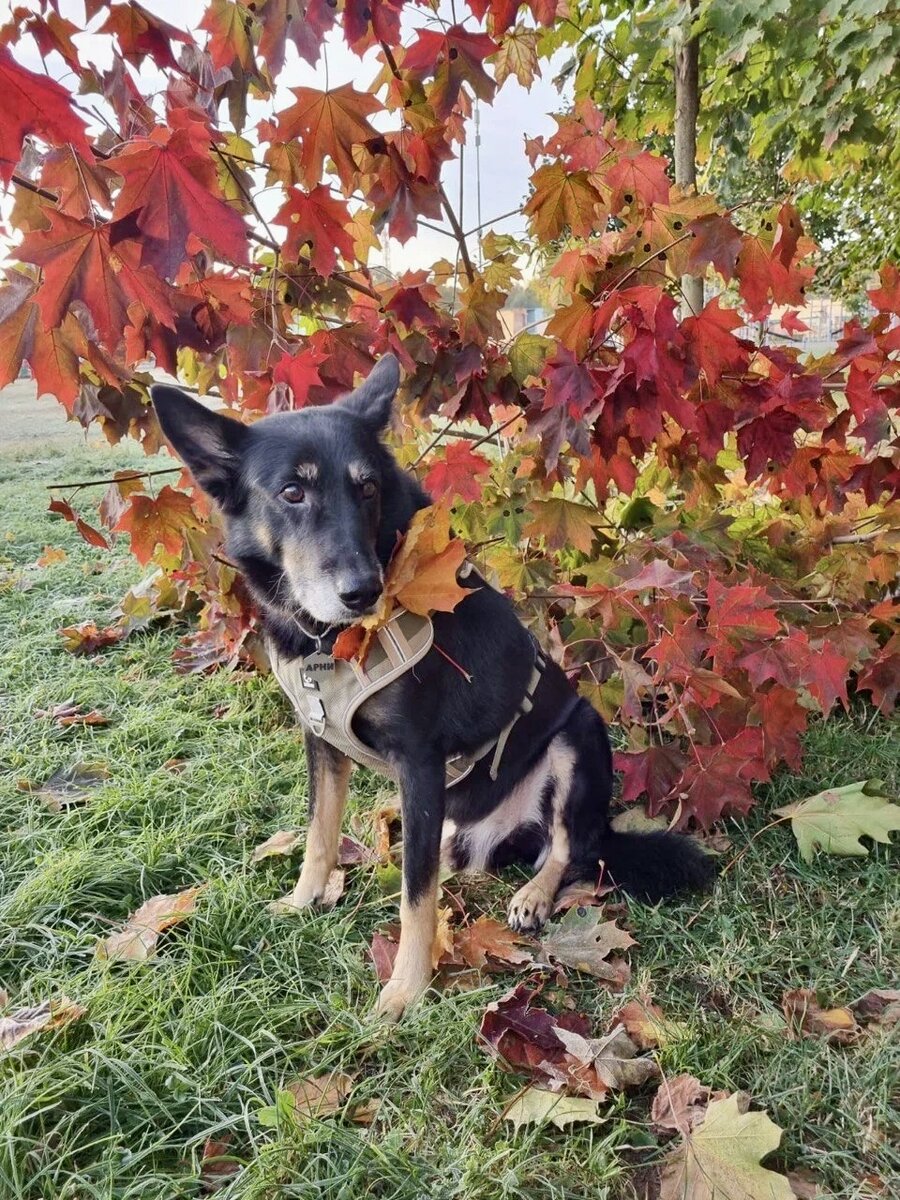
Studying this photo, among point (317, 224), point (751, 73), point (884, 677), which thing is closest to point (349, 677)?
point (317, 224)

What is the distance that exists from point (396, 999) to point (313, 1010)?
0.21 meters

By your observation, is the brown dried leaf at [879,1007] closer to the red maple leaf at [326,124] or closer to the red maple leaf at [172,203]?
the red maple leaf at [172,203]

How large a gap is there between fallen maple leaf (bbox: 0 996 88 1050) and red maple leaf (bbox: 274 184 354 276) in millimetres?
2007

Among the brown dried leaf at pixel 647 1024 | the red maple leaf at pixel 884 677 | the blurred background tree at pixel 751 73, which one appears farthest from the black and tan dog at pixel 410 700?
the blurred background tree at pixel 751 73

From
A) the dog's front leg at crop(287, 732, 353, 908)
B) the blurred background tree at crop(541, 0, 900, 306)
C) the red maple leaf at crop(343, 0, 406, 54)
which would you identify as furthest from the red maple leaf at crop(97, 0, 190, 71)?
the blurred background tree at crop(541, 0, 900, 306)

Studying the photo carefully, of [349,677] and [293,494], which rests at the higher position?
[293,494]

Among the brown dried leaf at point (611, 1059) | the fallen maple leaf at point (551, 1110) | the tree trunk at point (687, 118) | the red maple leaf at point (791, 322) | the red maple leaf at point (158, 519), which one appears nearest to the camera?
the fallen maple leaf at point (551, 1110)

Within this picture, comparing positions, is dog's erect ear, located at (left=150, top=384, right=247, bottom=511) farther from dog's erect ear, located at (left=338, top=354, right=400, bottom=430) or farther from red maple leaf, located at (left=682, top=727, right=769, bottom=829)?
red maple leaf, located at (left=682, top=727, right=769, bottom=829)

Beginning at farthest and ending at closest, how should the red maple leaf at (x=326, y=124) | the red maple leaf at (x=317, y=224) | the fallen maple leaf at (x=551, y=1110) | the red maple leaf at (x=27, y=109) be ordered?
the red maple leaf at (x=317, y=224), the red maple leaf at (x=326, y=124), the fallen maple leaf at (x=551, y=1110), the red maple leaf at (x=27, y=109)

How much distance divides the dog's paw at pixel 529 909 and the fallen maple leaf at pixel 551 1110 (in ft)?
2.06

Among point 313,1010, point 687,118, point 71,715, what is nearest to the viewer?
point 313,1010

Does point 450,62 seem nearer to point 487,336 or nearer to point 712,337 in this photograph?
point 487,336

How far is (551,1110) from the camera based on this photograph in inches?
60.2

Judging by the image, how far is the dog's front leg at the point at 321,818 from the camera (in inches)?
89.8
